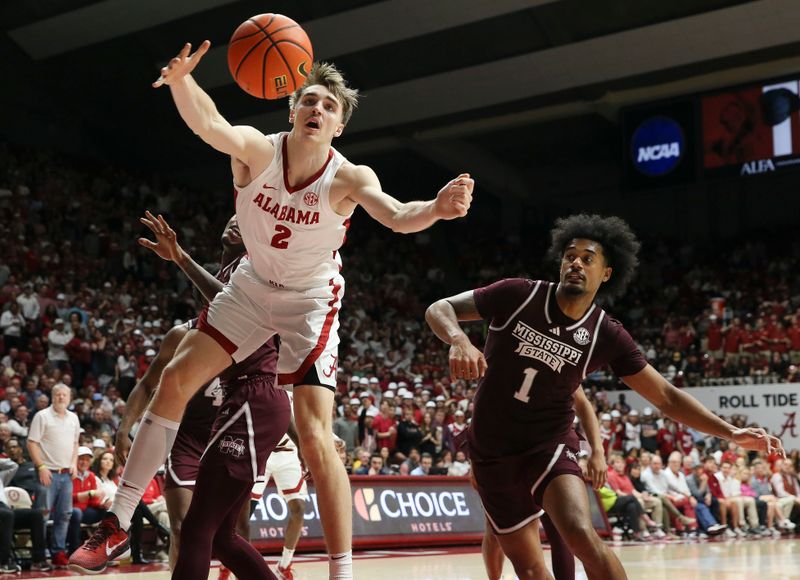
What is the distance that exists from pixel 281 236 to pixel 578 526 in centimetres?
194

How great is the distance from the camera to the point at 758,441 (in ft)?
16.3

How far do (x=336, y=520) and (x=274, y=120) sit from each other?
961 inches

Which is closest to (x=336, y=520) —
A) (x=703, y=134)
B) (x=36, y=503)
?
(x=36, y=503)

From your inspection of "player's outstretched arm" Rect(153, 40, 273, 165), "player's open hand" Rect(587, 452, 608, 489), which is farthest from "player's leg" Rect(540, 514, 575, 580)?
"player's outstretched arm" Rect(153, 40, 273, 165)

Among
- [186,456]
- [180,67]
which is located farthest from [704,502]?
[180,67]

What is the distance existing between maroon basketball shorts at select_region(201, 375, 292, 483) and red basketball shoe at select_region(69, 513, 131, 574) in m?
0.49

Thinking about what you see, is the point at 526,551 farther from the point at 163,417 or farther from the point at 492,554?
the point at 163,417

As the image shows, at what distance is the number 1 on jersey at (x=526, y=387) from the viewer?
5.49 metres

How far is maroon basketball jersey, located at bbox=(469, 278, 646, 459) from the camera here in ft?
18.0

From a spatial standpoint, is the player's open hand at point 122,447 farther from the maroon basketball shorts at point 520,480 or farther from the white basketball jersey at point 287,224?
the maroon basketball shorts at point 520,480

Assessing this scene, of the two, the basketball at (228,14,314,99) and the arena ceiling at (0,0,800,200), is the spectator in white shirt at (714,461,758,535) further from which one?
the basketball at (228,14,314,99)

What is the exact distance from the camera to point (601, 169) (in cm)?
3359

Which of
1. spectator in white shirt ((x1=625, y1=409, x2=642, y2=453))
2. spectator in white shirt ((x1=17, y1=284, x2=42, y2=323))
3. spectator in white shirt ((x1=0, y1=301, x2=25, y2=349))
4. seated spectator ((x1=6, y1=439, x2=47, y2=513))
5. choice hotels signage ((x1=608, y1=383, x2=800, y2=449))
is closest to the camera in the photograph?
seated spectator ((x1=6, y1=439, x2=47, y2=513))

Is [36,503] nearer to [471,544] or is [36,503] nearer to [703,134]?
[471,544]
